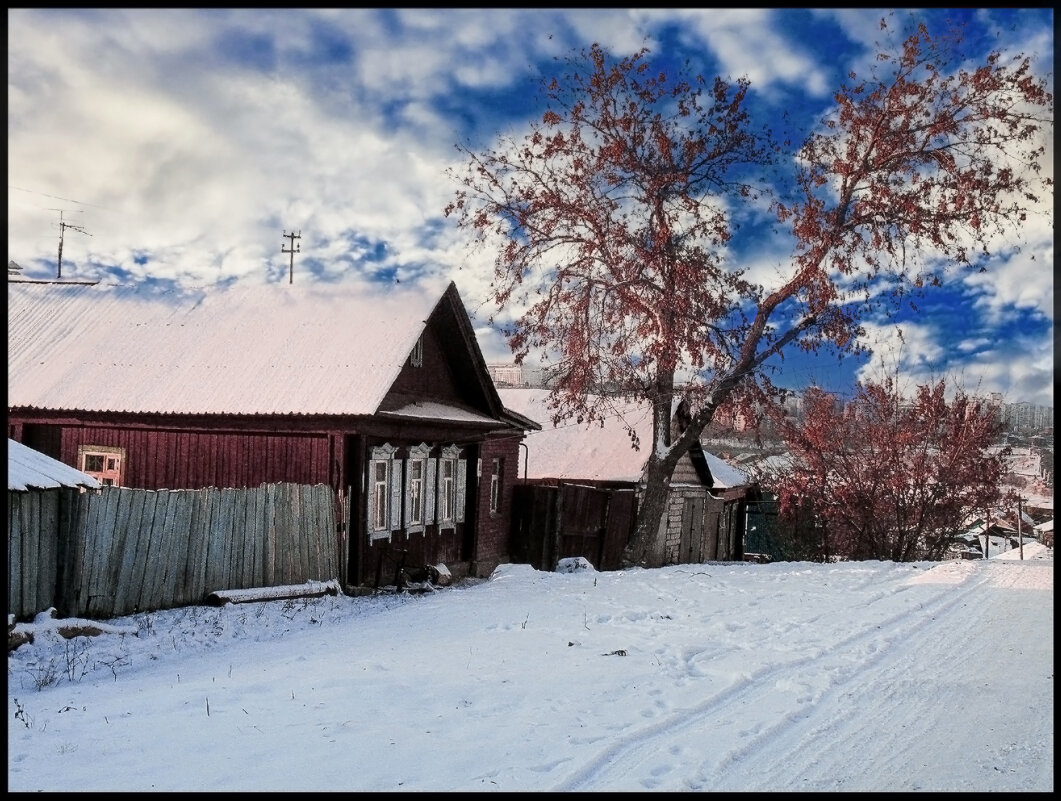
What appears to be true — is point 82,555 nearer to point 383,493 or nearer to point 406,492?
point 383,493

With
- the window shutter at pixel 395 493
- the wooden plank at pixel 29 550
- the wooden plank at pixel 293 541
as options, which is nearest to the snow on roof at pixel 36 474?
the wooden plank at pixel 29 550

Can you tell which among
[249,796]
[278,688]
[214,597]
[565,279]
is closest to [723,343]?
[565,279]

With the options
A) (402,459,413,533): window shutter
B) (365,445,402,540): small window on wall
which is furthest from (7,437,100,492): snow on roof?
(402,459,413,533): window shutter

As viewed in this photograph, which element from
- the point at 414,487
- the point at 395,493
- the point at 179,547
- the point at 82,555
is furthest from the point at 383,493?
the point at 82,555

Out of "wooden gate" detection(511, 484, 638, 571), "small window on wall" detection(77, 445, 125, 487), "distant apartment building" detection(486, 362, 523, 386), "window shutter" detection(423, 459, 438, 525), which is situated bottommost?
"wooden gate" detection(511, 484, 638, 571)

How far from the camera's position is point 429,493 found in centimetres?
1945

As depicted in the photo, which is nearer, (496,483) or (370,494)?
(370,494)

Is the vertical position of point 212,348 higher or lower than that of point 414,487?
higher

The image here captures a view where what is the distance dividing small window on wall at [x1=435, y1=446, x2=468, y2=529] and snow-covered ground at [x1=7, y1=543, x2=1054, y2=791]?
6995 mm

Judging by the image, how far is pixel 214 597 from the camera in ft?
43.3

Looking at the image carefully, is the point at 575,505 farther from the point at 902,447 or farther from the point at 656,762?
the point at 656,762

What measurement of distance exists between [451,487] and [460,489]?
0.42 m

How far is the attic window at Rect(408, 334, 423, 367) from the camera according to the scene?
59.8ft

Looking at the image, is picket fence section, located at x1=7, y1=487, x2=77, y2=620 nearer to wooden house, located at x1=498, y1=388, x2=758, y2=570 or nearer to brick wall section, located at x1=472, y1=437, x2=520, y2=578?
brick wall section, located at x1=472, y1=437, x2=520, y2=578
